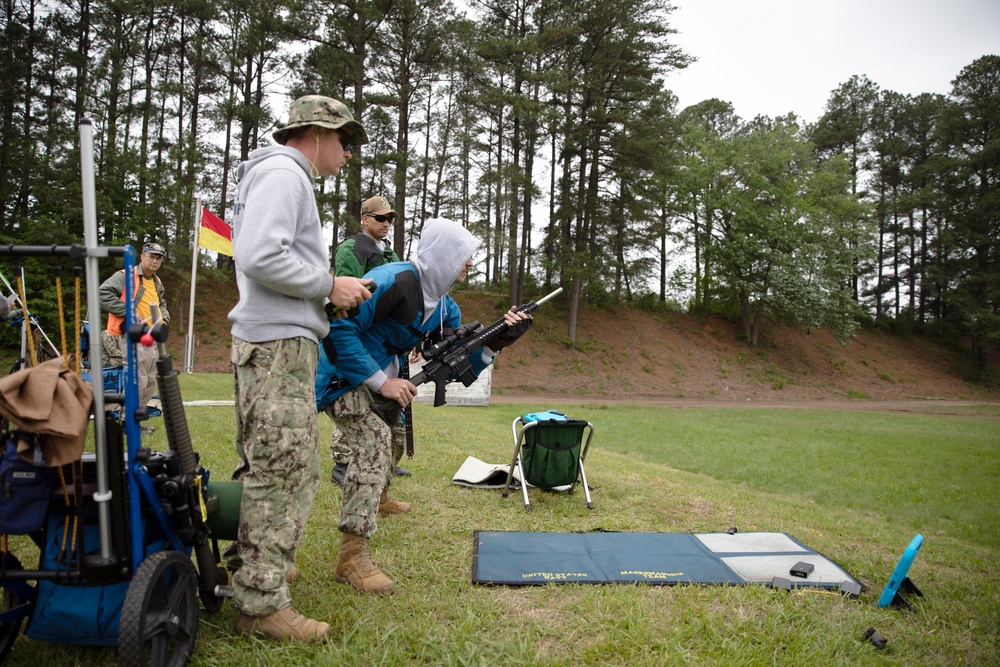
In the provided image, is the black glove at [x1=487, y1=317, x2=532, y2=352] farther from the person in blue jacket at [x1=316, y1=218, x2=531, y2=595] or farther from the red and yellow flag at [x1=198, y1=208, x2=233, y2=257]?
the red and yellow flag at [x1=198, y1=208, x2=233, y2=257]

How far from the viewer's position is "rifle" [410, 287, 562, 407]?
13.0 ft

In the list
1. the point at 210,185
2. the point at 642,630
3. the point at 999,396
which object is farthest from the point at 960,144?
the point at 642,630

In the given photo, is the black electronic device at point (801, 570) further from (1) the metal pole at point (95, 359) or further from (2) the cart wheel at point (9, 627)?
(2) the cart wheel at point (9, 627)

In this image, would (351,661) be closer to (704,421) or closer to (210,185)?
(704,421)

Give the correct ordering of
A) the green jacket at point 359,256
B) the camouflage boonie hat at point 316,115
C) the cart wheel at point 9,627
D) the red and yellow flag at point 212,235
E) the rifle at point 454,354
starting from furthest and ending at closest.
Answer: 1. the red and yellow flag at point 212,235
2. the green jacket at point 359,256
3. the rifle at point 454,354
4. the camouflage boonie hat at point 316,115
5. the cart wheel at point 9,627

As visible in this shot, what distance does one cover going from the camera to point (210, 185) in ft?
83.8

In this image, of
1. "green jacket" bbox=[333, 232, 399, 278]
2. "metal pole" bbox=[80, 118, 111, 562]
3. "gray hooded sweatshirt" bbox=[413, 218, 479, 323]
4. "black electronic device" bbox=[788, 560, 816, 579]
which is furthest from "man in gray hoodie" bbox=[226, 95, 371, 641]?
"black electronic device" bbox=[788, 560, 816, 579]

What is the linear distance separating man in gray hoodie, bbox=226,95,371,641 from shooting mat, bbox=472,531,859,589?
48.9 inches

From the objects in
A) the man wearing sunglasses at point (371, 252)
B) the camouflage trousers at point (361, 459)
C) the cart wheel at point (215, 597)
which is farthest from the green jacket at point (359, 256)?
the cart wheel at point (215, 597)

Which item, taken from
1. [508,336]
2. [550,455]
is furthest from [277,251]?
[550,455]

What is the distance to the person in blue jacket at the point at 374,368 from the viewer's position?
313 centimetres

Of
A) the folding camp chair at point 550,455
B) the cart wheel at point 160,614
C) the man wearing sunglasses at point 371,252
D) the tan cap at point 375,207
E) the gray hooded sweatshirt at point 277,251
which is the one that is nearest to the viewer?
the cart wheel at point 160,614

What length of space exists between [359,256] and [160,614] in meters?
3.45

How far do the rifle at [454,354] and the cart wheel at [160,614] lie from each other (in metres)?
1.80
